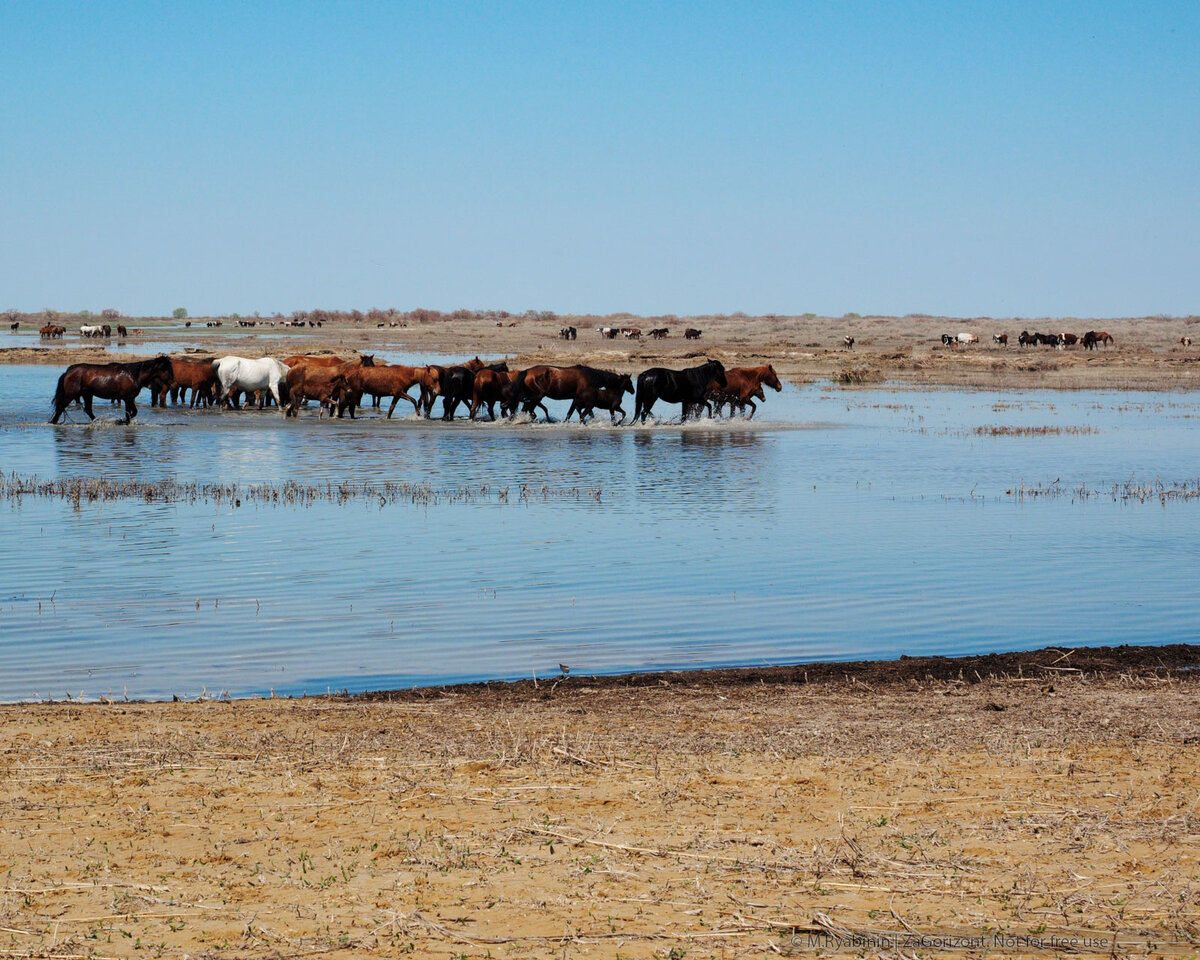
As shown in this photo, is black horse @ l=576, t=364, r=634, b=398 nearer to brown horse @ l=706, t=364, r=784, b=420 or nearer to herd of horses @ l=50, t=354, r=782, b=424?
herd of horses @ l=50, t=354, r=782, b=424

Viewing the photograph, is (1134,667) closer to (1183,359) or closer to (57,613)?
(57,613)

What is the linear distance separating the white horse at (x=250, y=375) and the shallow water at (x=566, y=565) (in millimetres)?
9186

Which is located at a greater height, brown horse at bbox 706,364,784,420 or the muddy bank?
brown horse at bbox 706,364,784,420

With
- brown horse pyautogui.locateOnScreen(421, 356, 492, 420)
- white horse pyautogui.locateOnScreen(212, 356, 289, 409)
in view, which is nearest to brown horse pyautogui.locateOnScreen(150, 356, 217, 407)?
white horse pyautogui.locateOnScreen(212, 356, 289, 409)

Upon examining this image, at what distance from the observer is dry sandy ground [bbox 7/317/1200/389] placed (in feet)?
194

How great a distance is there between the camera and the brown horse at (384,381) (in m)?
35.3

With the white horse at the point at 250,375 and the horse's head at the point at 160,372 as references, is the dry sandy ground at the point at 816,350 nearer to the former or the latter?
the white horse at the point at 250,375

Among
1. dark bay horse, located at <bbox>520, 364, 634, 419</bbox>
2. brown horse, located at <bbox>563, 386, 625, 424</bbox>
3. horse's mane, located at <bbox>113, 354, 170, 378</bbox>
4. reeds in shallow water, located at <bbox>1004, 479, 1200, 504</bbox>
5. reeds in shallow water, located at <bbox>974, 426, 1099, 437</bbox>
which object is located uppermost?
horse's mane, located at <bbox>113, 354, 170, 378</bbox>

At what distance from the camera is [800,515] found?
18281 mm

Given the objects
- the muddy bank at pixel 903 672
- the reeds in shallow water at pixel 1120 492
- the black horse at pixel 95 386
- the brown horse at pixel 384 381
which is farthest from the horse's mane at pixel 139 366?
the muddy bank at pixel 903 672

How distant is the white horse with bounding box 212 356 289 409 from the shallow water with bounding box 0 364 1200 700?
9186 mm

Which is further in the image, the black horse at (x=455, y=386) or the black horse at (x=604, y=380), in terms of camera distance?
the black horse at (x=455, y=386)

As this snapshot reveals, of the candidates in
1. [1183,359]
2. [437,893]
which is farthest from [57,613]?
[1183,359]

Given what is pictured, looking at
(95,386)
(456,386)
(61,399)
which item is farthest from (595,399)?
(61,399)
